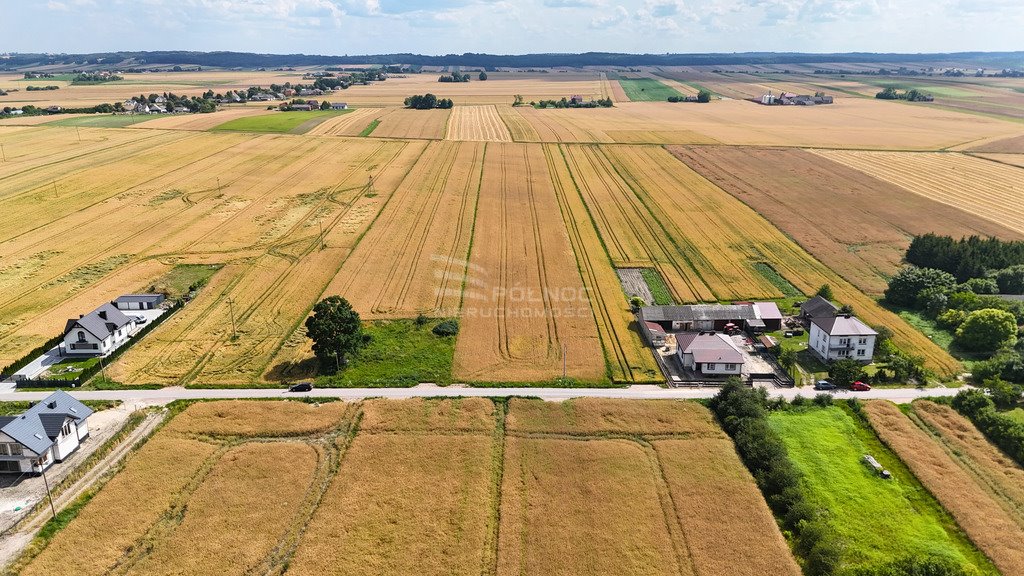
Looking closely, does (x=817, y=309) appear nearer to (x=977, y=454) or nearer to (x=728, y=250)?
(x=977, y=454)

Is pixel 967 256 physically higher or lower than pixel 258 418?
higher

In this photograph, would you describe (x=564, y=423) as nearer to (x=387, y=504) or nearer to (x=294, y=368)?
(x=387, y=504)

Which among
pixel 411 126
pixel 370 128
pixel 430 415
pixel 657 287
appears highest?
pixel 411 126

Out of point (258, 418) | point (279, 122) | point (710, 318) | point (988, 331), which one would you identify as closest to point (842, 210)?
point (988, 331)

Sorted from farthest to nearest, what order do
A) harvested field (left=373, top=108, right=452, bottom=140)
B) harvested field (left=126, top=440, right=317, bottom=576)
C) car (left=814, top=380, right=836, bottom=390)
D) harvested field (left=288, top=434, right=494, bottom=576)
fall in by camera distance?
harvested field (left=373, top=108, right=452, bottom=140), car (left=814, top=380, right=836, bottom=390), harvested field (left=288, top=434, right=494, bottom=576), harvested field (left=126, top=440, right=317, bottom=576)

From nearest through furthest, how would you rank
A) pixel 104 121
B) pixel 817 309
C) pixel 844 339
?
pixel 844 339
pixel 817 309
pixel 104 121

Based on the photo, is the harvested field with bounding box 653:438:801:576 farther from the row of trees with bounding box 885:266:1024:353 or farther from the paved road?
the row of trees with bounding box 885:266:1024:353

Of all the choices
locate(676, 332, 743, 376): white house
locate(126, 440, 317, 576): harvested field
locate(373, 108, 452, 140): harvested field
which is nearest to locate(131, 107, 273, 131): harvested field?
locate(373, 108, 452, 140): harvested field
